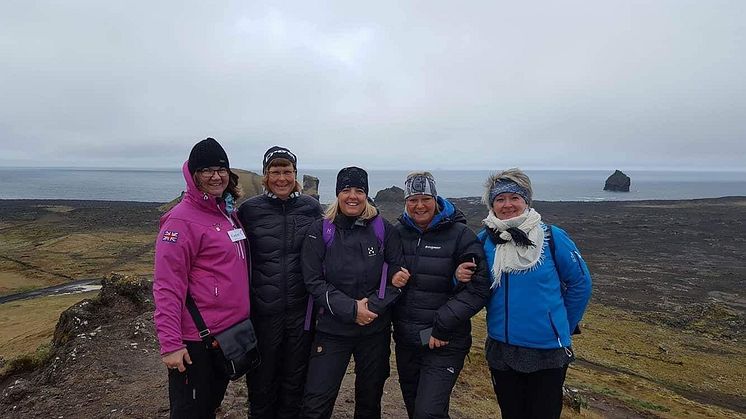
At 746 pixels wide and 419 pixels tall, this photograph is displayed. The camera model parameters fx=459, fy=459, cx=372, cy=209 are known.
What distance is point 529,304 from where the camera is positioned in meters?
3.46

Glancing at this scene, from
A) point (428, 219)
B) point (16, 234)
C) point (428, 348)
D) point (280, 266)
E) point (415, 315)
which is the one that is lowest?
point (16, 234)

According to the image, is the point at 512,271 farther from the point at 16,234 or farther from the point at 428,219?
the point at 16,234

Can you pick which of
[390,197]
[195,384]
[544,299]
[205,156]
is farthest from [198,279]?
[390,197]

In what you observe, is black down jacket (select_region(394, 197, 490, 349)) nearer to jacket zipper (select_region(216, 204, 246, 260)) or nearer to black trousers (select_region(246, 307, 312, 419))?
black trousers (select_region(246, 307, 312, 419))

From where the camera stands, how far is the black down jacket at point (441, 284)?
3623mm

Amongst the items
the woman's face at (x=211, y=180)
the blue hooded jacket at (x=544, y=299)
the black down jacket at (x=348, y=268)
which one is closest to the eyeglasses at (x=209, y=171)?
the woman's face at (x=211, y=180)

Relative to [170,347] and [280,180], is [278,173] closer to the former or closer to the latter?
[280,180]

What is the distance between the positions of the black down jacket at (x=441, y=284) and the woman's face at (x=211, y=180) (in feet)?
5.06

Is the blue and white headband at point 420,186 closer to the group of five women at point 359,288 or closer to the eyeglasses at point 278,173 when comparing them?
the group of five women at point 359,288

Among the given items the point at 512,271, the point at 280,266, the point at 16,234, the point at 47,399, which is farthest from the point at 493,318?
the point at 16,234

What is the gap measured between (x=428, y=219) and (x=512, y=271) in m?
0.79

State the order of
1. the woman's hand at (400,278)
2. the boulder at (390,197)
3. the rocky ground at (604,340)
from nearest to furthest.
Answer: the woman's hand at (400,278)
the rocky ground at (604,340)
the boulder at (390,197)

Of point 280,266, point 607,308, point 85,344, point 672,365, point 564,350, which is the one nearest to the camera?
point 564,350

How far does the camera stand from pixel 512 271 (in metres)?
3.51
